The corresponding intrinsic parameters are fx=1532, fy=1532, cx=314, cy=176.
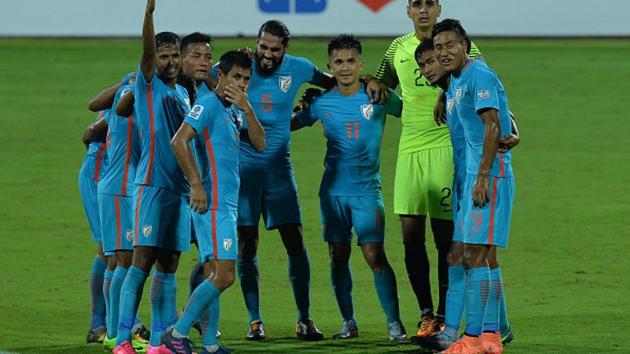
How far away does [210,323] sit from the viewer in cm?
930

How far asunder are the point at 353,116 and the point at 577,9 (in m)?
17.9

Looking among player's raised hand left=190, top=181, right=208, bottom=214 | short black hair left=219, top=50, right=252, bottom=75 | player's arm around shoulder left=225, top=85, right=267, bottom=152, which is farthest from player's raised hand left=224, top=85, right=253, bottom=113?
player's raised hand left=190, top=181, right=208, bottom=214

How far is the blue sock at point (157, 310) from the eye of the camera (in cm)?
930

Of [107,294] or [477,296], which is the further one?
[107,294]

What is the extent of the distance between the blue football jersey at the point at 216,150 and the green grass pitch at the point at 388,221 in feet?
3.89

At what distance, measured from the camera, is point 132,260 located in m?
9.53

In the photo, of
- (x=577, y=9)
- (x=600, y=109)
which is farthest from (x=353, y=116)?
(x=577, y=9)

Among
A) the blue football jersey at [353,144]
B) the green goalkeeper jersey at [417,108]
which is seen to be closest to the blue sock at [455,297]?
the blue football jersey at [353,144]

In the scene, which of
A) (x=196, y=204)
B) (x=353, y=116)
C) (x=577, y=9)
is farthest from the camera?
(x=577, y=9)

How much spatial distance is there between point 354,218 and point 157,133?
1.64 meters

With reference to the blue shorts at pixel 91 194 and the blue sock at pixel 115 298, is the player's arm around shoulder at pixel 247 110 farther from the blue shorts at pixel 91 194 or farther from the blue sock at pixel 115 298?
the blue shorts at pixel 91 194

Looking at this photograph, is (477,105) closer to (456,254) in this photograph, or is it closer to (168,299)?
(456,254)

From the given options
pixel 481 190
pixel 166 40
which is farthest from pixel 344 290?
pixel 166 40

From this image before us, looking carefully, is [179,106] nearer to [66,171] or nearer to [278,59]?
[278,59]
